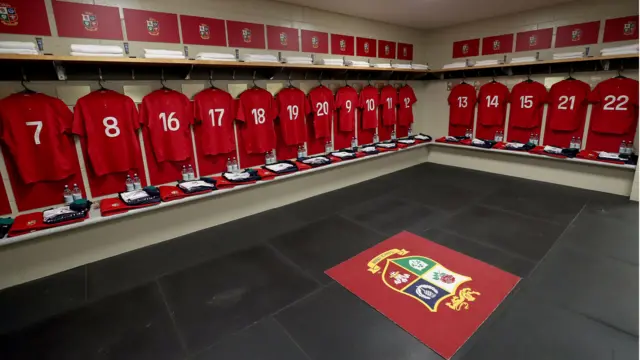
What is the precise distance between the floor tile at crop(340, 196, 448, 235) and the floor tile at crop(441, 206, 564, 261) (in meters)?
0.22

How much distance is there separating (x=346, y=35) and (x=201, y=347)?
4043 mm

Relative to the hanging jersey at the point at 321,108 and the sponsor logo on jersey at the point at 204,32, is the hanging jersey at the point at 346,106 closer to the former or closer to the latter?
the hanging jersey at the point at 321,108

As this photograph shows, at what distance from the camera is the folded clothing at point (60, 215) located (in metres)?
2.31

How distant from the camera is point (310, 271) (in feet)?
7.88

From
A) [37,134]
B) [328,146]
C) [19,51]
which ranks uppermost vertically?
[19,51]

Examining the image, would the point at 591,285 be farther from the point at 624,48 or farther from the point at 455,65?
the point at 455,65

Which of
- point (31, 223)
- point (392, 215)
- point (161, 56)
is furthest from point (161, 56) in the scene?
point (392, 215)

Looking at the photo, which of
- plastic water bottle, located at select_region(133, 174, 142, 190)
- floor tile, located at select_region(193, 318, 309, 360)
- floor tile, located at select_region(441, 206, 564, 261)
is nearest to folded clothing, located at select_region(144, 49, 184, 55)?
plastic water bottle, located at select_region(133, 174, 142, 190)

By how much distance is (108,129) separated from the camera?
264cm

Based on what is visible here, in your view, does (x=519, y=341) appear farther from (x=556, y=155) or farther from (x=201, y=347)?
(x=556, y=155)

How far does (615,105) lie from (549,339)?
3.62m

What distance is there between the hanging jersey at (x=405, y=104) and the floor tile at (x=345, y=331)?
3.89 meters

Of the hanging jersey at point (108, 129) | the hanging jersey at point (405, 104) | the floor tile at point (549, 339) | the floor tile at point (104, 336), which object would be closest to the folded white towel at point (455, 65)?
the hanging jersey at point (405, 104)

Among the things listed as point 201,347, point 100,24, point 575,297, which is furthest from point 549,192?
point 100,24
